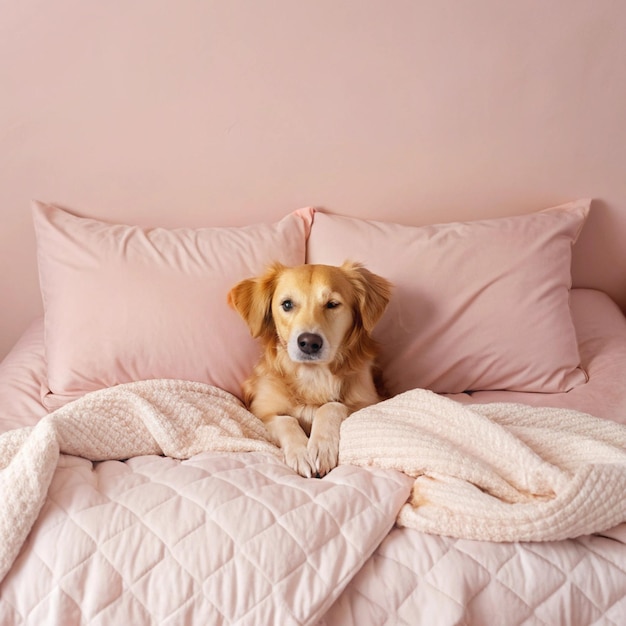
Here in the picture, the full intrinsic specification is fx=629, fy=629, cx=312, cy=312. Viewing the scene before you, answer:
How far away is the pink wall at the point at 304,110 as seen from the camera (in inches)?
73.1

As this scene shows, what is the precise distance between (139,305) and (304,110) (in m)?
0.80

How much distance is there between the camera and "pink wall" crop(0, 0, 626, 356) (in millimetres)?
1856

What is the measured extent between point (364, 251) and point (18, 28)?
3.89ft

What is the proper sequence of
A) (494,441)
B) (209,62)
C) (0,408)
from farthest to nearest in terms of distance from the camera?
(209,62), (0,408), (494,441)

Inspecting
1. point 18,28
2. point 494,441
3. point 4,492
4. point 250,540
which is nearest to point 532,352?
point 494,441

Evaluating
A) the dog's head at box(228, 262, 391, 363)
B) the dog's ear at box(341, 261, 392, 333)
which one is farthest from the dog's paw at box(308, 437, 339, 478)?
the dog's ear at box(341, 261, 392, 333)

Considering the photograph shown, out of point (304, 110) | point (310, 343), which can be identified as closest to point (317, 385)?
point (310, 343)

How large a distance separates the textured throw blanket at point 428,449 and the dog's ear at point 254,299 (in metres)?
0.23

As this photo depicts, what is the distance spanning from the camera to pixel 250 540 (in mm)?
1166

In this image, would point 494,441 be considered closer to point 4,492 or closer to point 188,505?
point 188,505

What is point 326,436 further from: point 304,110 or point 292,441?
point 304,110

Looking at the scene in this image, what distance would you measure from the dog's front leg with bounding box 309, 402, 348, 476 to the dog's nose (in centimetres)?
18

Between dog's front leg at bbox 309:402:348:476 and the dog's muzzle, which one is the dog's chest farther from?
the dog's muzzle

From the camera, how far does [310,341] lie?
1.59 metres
